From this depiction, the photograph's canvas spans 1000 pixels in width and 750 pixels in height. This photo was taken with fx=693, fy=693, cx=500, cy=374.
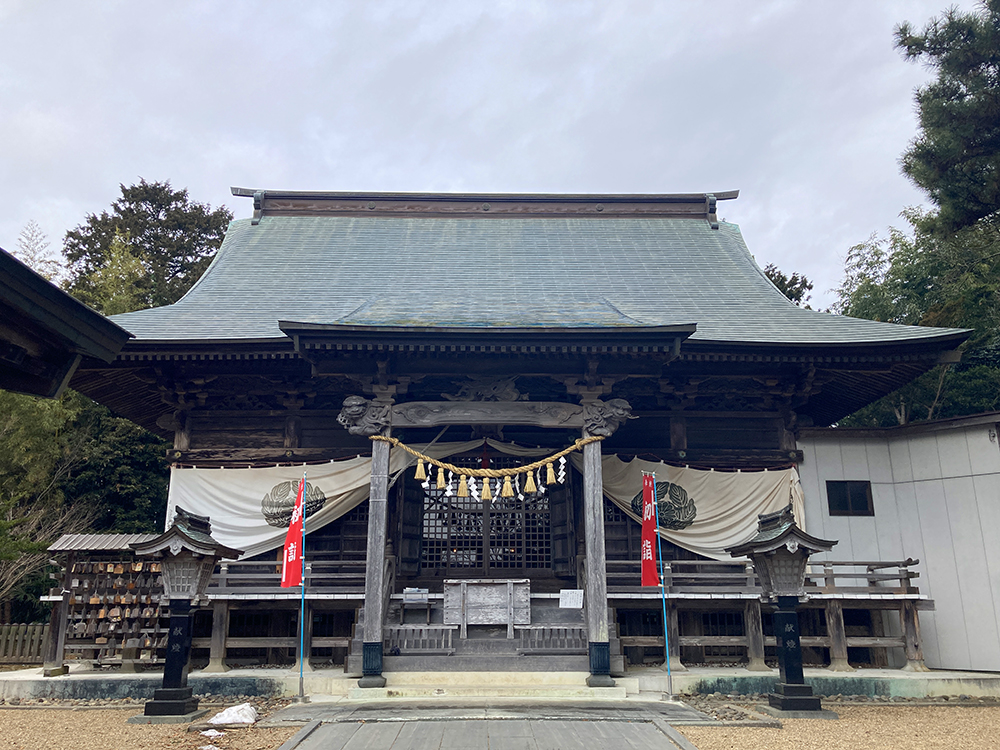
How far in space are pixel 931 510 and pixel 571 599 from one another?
21.3ft

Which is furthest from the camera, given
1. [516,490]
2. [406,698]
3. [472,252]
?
[472,252]

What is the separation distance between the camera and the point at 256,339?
33.6 ft

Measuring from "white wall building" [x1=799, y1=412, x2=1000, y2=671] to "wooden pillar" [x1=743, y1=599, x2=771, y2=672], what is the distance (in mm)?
2275

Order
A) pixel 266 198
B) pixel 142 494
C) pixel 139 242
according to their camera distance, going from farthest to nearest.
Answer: pixel 139 242 < pixel 142 494 < pixel 266 198

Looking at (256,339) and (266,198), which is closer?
(256,339)

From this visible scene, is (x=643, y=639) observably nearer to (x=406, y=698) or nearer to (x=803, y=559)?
(x=803, y=559)

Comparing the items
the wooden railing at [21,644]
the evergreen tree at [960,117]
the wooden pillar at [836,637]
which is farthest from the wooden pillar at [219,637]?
the evergreen tree at [960,117]

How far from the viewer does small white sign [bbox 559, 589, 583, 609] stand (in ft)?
31.4

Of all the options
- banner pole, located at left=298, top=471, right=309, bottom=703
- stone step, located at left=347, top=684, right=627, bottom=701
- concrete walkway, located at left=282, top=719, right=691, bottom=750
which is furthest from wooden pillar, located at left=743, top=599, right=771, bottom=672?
banner pole, located at left=298, top=471, right=309, bottom=703

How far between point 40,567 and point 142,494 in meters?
3.11

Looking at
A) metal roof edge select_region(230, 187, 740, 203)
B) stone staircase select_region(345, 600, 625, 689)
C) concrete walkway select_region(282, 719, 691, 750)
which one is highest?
metal roof edge select_region(230, 187, 740, 203)

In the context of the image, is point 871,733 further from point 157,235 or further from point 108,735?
point 157,235

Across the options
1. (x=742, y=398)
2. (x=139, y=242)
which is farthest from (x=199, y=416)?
(x=139, y=242)

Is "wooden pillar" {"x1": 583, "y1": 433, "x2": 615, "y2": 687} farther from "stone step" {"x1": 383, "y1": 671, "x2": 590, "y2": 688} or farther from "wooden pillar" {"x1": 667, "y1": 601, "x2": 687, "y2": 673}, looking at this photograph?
"wooden pillar" {"x1": 667, "y1": 601, "x2": 687, "y2": 673}
